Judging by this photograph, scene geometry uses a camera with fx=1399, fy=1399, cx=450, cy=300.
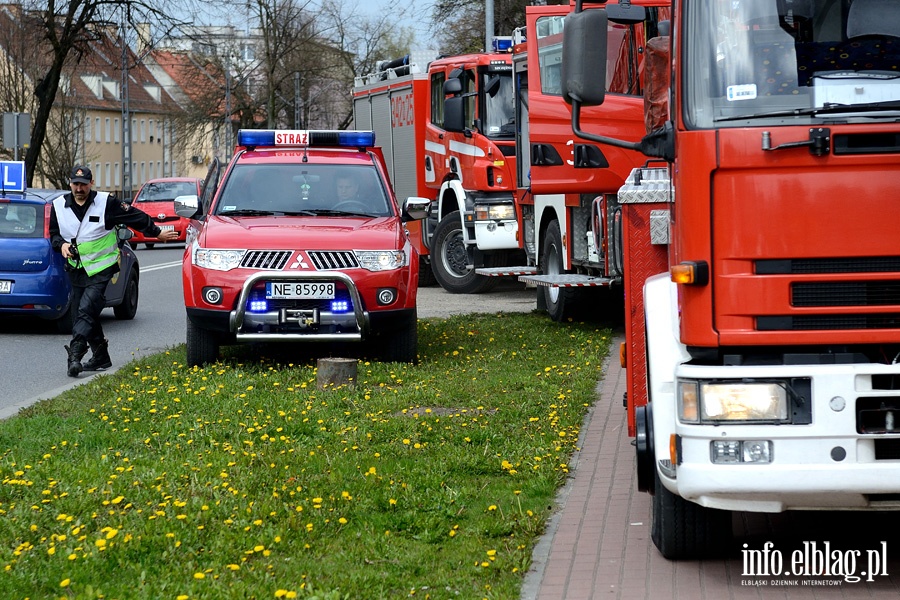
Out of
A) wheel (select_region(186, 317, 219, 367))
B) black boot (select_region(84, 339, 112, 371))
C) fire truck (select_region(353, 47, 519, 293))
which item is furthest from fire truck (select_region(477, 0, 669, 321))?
black boot (select_region(84, 339, 112, 371))

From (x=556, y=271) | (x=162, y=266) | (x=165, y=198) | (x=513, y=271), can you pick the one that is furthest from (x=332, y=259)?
(x=165, y=198)

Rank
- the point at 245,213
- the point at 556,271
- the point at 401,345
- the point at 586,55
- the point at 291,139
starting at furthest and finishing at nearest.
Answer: the point at 556,271
the point at 291,139
the point at 245,213
the point at 401,345
the point at 586,55

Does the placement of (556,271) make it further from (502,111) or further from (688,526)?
(688,526)

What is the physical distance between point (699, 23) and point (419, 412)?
4.62 metres

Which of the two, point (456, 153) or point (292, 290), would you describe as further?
point (456, 153)

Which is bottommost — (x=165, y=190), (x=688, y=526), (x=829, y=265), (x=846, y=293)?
(x=688, y=526)

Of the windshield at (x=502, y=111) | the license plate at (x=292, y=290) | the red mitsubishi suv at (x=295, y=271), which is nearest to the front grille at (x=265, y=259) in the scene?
the red mitsubishi suv at (x=295, y=271)

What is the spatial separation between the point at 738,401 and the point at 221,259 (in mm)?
6908

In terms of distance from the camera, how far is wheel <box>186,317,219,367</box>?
1164cm

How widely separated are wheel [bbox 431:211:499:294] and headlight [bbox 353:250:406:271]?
26.0 ft

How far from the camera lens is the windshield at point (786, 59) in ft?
16.7

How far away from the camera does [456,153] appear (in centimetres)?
1900

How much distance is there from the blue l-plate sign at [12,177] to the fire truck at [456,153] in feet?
18.3

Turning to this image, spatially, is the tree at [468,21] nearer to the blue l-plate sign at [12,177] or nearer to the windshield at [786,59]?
the blue l-plate sign at [12,177]
